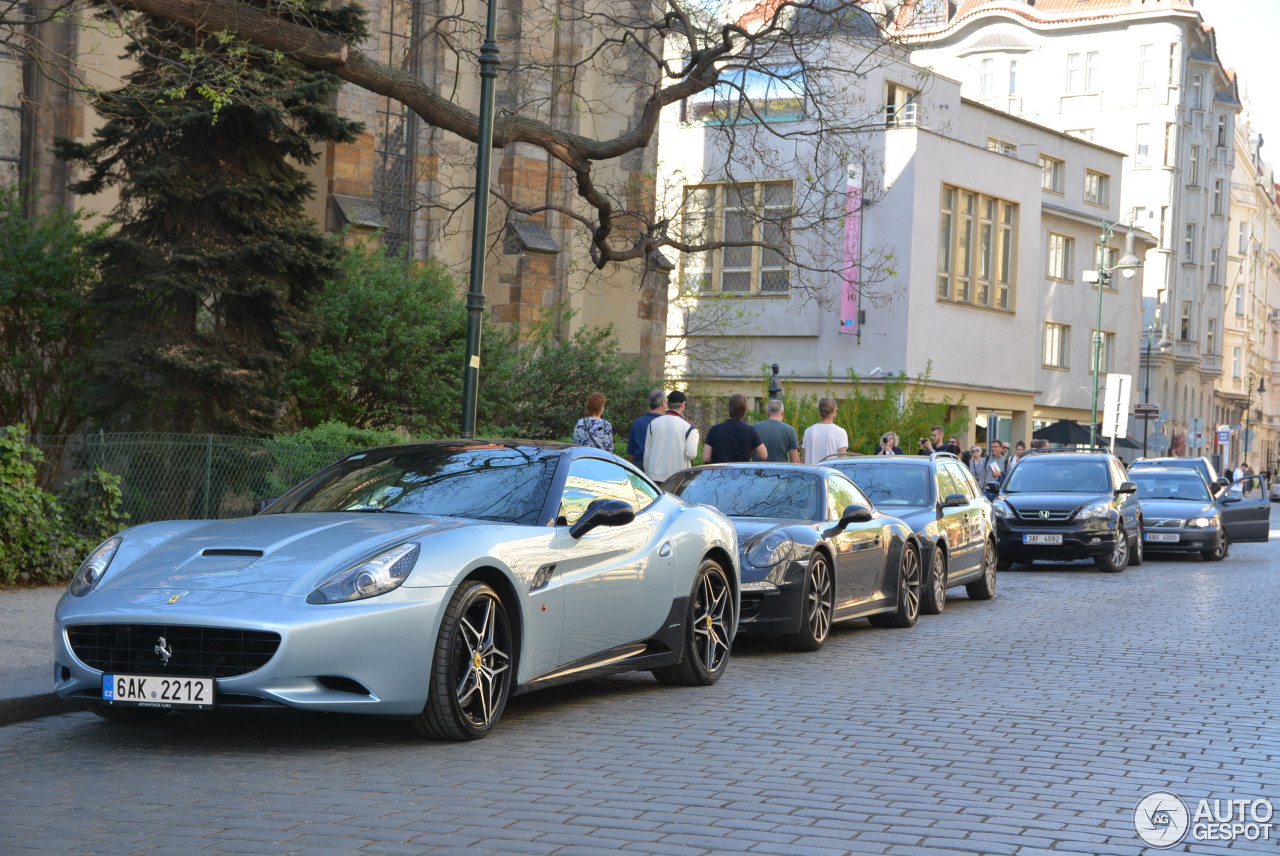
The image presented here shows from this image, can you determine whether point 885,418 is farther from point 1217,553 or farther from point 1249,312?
point 1249,312

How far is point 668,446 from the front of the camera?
52.9 feet

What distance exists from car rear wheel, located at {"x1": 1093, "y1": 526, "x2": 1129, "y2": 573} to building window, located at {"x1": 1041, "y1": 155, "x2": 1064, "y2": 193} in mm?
38857

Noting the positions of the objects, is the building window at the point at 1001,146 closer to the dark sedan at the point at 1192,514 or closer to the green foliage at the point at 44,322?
the dark sedan at the point at 1192,514

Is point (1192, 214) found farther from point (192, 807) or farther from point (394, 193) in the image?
point (192, 807)

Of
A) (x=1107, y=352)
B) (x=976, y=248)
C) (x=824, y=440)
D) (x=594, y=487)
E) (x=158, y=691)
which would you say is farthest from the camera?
(x=1107, y=352)

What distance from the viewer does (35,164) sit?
81.5 feet

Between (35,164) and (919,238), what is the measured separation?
Answer: 27.5 m

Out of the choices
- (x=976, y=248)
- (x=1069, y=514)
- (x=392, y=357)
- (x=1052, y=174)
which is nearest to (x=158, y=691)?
(x=392, y=357)

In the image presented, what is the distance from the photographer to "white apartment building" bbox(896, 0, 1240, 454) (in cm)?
7862

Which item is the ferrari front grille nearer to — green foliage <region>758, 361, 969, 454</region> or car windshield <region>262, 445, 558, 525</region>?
car windshield <region>262, 445, 558, 525</region>

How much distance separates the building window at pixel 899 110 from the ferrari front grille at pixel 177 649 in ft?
129

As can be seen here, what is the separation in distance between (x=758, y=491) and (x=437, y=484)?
4769mm

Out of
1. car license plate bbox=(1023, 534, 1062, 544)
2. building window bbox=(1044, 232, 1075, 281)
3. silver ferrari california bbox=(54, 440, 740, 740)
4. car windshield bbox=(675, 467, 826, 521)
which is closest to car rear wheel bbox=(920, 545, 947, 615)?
car windshield bbox=(675, 467, 826, 521)

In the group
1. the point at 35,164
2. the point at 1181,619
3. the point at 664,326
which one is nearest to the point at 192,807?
the point at 1181,619
